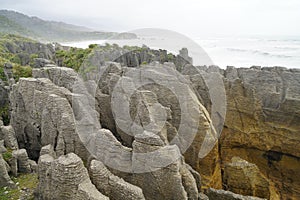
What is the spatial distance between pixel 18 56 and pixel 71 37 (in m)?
108

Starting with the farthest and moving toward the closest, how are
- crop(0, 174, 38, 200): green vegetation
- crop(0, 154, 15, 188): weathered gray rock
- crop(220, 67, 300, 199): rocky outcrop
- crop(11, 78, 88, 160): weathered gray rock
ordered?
crop(220, 67, 300, 199): rocky outcrop, crop(11, 78, 88, 160): weathered gray rock, crop(0, 154, 15, 188): weathered gray rock, crop(0, 174, 38, 200): green vegetation

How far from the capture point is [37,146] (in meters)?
8.73

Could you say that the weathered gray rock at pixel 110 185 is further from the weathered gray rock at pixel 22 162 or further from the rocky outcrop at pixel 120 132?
the weathered gray rock at pixel 22 162

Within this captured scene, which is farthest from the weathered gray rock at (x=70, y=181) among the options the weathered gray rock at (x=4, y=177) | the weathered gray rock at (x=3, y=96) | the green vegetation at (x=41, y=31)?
the green vegetation at (x=41, y=31)

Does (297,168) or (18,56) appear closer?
(297,168)

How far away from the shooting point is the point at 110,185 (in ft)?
17.0

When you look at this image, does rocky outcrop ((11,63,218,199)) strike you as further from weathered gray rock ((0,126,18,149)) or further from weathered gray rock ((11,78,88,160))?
weathered gray rock ((0,126,18,149))

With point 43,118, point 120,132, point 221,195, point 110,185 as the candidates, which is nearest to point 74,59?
point 43,118

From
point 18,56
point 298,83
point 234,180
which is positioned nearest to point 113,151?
point 234,180

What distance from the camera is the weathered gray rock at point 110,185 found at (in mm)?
5004

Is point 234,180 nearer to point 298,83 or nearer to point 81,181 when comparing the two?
point 81,181

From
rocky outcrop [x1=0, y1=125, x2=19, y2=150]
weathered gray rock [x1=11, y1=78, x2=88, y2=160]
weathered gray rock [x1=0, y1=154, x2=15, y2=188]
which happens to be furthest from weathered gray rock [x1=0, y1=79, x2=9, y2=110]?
weathered gray rock [x1=0, y1=154, x2=15, y2=188]

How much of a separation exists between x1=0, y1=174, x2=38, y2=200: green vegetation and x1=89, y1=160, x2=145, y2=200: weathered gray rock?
7.03ft

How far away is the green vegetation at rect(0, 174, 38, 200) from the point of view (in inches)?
252
